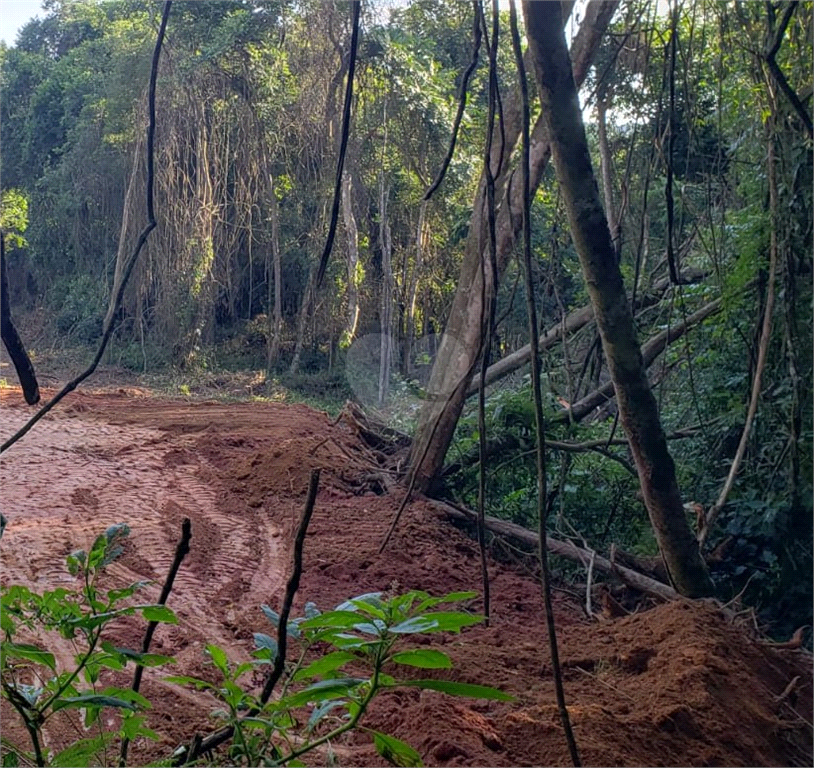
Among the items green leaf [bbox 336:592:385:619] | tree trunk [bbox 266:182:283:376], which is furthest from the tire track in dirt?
tree trunk [bbox 266:182:283:376]

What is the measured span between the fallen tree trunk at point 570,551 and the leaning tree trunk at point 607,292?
0.99 ft

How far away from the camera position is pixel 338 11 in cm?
864

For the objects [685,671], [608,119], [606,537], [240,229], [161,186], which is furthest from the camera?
[240,229]

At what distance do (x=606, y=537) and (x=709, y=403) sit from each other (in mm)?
805

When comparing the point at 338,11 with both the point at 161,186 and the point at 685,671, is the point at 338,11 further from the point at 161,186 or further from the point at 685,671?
the point at 685,671

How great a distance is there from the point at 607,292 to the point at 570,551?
188 centimetres

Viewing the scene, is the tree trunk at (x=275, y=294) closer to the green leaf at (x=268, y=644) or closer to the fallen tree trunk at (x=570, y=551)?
the fallen tree trunk at (x=570, y=551)

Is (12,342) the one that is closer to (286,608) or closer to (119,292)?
(119,292)

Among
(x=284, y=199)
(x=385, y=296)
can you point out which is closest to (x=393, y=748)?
(x=385, y=296)

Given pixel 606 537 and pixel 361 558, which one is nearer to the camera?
pixel 361 558

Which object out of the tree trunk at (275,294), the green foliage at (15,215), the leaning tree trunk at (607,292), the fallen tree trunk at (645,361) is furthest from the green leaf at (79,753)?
the green foliage at (15,215)

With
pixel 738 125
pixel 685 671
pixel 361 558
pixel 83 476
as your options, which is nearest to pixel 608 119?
pixel 738 125

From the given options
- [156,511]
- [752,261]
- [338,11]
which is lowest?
[156,511]

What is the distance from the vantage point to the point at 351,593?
3465mm
